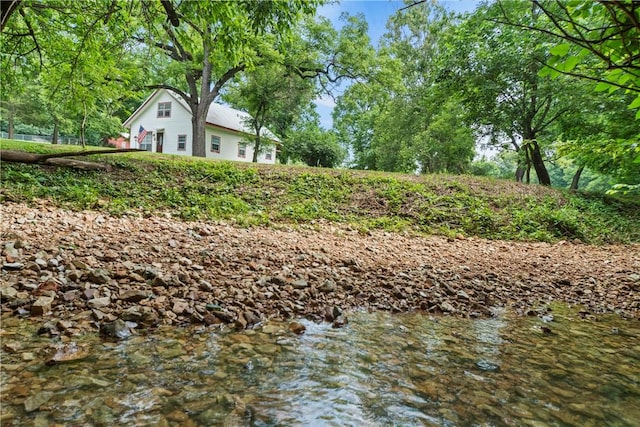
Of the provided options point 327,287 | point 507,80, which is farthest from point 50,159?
point 507,80

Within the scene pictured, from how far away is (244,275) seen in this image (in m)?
3.68

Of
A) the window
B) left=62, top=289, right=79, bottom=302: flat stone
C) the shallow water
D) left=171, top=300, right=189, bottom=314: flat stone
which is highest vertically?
the window

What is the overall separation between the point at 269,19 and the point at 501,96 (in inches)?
453

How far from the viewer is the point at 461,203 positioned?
937 cm

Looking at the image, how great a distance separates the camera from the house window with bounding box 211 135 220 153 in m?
25.3

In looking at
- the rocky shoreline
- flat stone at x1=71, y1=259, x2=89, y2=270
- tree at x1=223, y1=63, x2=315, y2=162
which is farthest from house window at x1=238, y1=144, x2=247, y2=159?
flat stone at x1=71, y1=259, x2=89, y2=270

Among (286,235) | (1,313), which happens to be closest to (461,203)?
(286,235)

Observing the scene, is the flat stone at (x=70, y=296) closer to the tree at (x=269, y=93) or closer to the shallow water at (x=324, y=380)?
the shallow water at (x=324, y=380)

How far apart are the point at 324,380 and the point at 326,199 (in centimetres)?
714

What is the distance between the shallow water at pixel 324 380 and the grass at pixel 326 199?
4574mm

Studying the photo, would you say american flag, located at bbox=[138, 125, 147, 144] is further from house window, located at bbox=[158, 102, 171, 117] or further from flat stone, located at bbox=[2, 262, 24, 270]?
flat stone, located at bbox=[2, 262, 24, 270]

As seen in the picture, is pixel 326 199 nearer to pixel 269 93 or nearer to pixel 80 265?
pixel 80 265

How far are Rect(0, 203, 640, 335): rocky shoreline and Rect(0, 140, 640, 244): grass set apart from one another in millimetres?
965

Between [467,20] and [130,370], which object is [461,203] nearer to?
[467,20]
